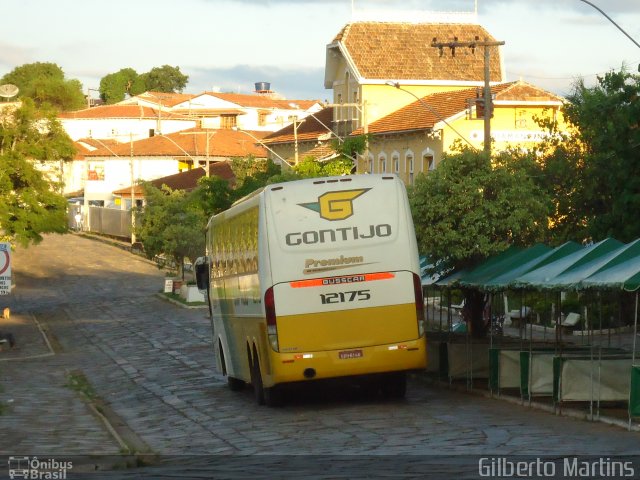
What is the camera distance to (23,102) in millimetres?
64000

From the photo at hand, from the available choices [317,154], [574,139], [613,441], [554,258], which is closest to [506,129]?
[317,154]

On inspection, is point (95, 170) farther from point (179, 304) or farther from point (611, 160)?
point (611, 160)

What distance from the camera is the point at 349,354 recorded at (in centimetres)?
2155

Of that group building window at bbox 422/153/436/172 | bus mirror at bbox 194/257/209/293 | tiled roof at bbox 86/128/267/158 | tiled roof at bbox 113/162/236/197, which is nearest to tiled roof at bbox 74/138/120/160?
tiled roof at bbox 86/128/267/158

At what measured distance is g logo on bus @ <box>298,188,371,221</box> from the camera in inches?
856

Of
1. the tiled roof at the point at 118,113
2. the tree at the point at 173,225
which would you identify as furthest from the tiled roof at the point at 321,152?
the tiled roof at the point at 118,113

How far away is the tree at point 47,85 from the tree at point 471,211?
138870 millimetres

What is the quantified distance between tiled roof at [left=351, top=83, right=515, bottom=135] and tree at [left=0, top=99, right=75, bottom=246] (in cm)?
1535

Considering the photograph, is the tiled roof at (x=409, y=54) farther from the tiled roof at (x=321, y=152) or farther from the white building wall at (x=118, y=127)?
the white building wall at (x=118, y=127)

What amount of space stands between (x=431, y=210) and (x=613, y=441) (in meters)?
10.8

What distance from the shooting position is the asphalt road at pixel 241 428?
1459 centimetres

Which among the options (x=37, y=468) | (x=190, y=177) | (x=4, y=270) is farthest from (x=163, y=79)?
(x=37, y=468)

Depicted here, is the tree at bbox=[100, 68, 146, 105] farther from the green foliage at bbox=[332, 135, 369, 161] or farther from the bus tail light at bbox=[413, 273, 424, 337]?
the bus tail light at bbox=[413, 273, 424, 337]

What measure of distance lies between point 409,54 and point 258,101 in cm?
8534
